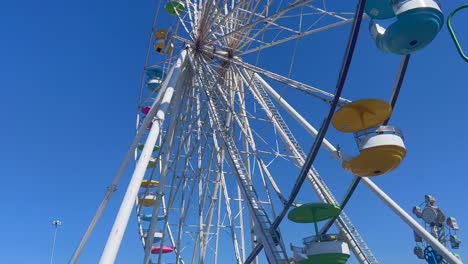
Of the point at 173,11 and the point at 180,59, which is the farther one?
the point at 173,11

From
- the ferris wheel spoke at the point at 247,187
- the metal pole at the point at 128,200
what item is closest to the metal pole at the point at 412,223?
the ferris wheel spoke at the point at 247,187

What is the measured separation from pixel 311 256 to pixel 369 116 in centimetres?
261

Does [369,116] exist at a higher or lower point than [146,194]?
higher

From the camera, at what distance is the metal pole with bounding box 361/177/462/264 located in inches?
327

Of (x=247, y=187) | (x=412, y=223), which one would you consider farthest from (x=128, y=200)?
(x=412, y=223)

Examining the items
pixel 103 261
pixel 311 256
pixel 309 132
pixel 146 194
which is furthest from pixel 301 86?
pixel 146 194

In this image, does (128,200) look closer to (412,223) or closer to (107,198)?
(107,198)

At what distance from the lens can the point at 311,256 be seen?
752 cm

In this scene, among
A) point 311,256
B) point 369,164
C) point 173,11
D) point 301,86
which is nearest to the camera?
point 369,164

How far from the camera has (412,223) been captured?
8844mm

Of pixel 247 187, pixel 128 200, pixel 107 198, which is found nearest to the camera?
pixel 128 200

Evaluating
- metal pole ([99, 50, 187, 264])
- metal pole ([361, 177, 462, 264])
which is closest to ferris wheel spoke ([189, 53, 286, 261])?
metal pole ([99, 50, 187, 264])

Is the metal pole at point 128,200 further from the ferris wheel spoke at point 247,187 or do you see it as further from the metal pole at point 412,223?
the metal pole at point 412,223

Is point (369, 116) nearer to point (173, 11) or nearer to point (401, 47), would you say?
point (401, 47)
